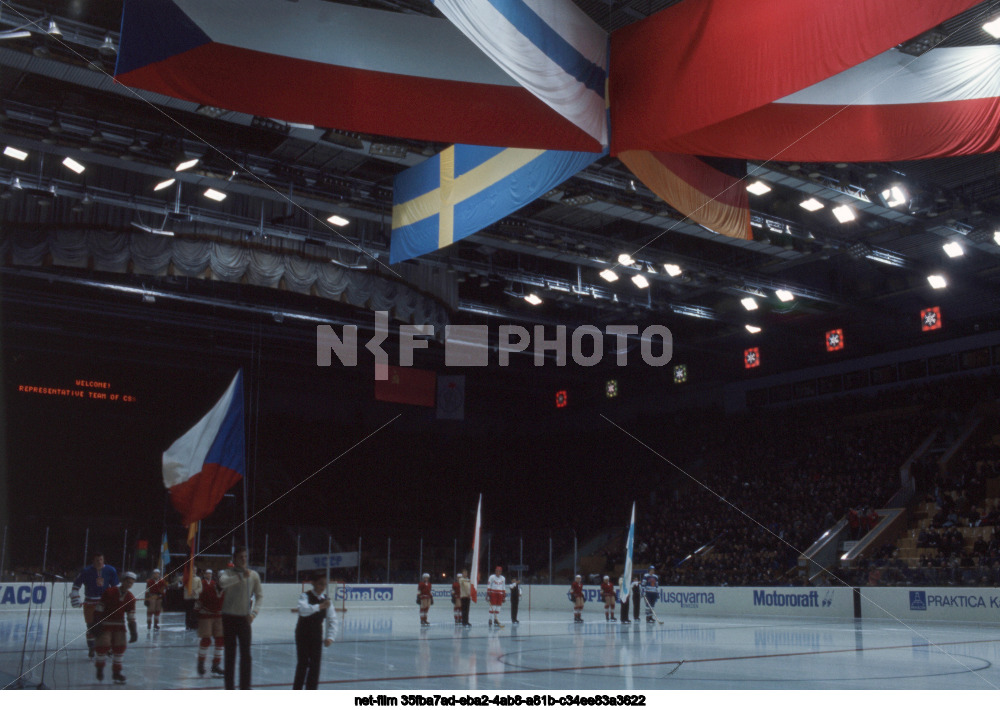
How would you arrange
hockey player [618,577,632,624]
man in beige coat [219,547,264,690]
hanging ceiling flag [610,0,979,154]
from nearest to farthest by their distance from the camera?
1. man in beige coat [219,547,264,690]
2. hanging ceiling flag [610,0,979,154]
3. hockey player [618,577,632,624]

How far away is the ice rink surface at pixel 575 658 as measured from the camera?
1038cm

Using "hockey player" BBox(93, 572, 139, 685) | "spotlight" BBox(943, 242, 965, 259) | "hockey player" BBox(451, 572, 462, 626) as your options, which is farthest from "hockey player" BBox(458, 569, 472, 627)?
"spotlight" BBox(943, 242, 965, 259)

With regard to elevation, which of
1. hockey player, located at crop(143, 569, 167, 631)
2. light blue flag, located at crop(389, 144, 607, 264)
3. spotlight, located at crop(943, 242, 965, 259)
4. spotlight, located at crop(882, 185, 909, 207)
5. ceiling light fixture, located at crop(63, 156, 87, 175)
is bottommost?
hockey player, located at crop(143, 569, 167, 631)

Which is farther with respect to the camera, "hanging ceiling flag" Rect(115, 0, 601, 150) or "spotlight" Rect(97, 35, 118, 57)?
"spotlight" Rect(97, 35, 118, 57)

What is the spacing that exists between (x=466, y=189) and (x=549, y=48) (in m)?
4.53

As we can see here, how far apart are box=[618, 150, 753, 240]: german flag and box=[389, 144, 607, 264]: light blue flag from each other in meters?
1.23

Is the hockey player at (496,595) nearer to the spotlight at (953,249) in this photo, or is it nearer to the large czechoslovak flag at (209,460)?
the large czechoslovak flag at (209,460)

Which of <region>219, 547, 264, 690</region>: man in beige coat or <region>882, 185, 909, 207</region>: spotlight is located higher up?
<region>882, 185, 909, 207</region>: spotlight

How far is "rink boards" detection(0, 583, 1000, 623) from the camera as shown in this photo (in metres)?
23.0

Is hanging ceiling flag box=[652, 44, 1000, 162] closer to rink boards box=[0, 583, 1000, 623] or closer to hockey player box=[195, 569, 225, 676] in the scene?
hockey player box=[195, 569, 225, 676]

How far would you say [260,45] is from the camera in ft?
34.9

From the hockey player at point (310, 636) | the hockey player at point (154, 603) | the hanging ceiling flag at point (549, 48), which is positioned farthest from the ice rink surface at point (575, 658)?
the hanging ceiling flag at point (549, 48)

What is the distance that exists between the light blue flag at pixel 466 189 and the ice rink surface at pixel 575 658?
661 centimetres
